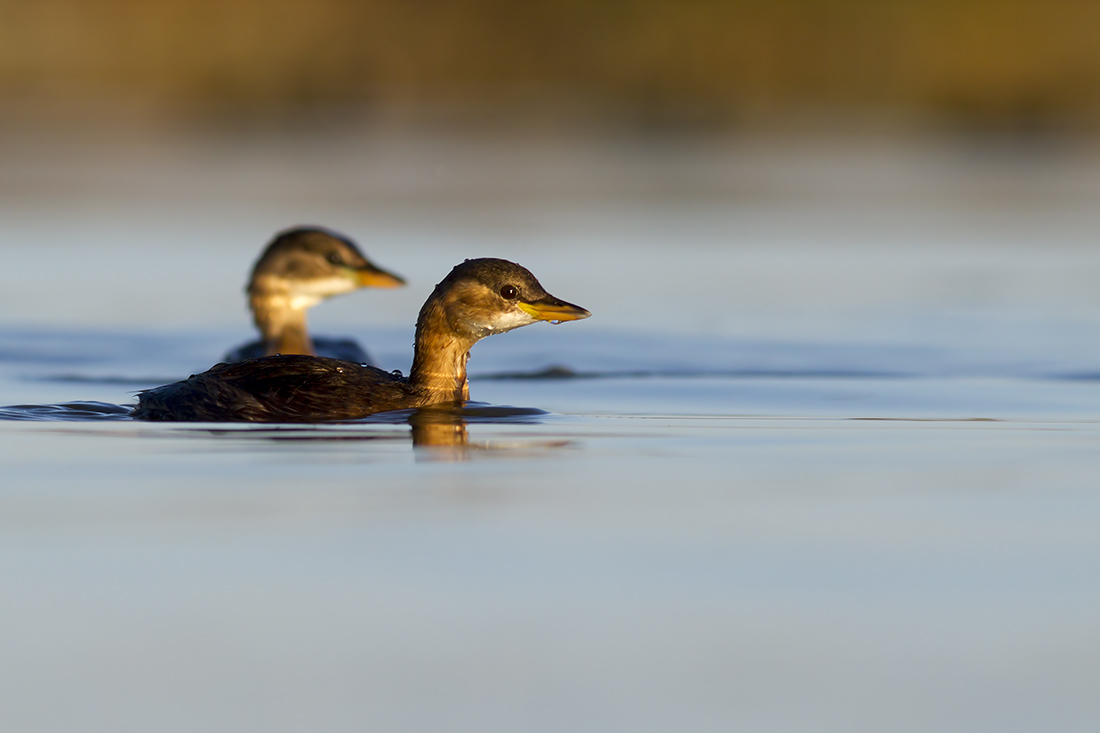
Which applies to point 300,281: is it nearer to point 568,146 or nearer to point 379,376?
point 379,376

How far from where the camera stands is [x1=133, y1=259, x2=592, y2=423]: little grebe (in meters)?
8.42

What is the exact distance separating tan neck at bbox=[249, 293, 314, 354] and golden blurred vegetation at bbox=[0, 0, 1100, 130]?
23218 millimetres

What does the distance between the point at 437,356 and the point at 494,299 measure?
1.31 ft

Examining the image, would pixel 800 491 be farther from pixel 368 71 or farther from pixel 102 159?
pixel 368 71

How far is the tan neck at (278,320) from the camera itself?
11742 millimetres

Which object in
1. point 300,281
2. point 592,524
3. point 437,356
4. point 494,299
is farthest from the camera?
point 300,281

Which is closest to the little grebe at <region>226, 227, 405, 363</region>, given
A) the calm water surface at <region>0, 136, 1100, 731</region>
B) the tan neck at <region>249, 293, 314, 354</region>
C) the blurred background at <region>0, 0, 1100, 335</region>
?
the tan neck at <region>249, 293, 314, 354</region>

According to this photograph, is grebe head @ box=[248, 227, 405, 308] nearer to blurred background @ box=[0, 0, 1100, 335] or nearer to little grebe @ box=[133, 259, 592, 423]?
blurred background @ box=[0, 0, 1100, 335]

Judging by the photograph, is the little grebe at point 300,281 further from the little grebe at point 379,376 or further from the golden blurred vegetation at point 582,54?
the golden blurred vegetation at point 582,54

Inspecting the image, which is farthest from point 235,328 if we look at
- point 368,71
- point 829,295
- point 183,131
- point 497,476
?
point 368,71

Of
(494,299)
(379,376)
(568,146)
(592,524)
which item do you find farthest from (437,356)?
(568,146)

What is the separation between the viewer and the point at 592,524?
6098 millimetres

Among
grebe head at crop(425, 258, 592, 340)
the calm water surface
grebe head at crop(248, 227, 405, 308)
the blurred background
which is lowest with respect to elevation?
the calm water surface

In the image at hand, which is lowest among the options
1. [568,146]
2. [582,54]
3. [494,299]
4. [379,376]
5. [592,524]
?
[592,524]
